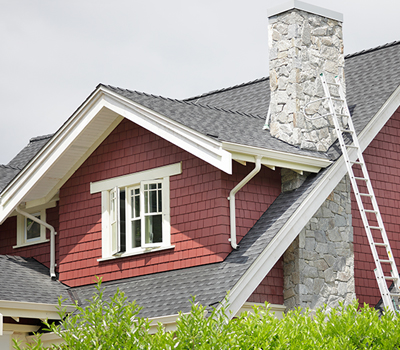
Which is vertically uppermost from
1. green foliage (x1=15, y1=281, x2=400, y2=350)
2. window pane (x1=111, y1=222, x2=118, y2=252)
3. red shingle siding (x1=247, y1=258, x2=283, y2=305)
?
window pane (x1=111, y1=222, x2=118, y2=252)

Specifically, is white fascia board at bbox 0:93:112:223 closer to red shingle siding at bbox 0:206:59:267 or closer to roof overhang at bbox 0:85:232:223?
roof overhang at bbox 0:85:232:223

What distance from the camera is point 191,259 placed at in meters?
13.8

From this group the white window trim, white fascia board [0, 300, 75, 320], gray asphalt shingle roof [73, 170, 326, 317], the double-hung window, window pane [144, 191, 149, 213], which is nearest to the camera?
gray asphalt shingle roof [73, 170, 326, 317]

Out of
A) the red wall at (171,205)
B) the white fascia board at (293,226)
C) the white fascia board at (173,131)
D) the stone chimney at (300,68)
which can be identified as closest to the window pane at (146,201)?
the red wall at (171,205)

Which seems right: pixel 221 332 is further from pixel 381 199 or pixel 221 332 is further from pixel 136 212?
pixel 381 199

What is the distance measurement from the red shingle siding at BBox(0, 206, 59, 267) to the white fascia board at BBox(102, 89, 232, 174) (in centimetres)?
328

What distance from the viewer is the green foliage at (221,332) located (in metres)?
8.33

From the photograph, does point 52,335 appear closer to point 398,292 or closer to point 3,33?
point 398,292

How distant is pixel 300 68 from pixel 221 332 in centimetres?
722

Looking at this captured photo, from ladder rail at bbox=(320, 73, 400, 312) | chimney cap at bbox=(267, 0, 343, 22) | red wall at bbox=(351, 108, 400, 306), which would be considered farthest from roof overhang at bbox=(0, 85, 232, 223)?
red wall at bbox=(351, 108, 400, 306)

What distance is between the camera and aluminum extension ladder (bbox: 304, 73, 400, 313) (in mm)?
13148

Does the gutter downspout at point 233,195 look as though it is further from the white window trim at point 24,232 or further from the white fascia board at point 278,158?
the white window trim at point 24,232

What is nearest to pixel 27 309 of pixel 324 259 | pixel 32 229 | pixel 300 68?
pixel 32 229

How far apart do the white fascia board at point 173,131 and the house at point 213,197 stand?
3 centimetres
